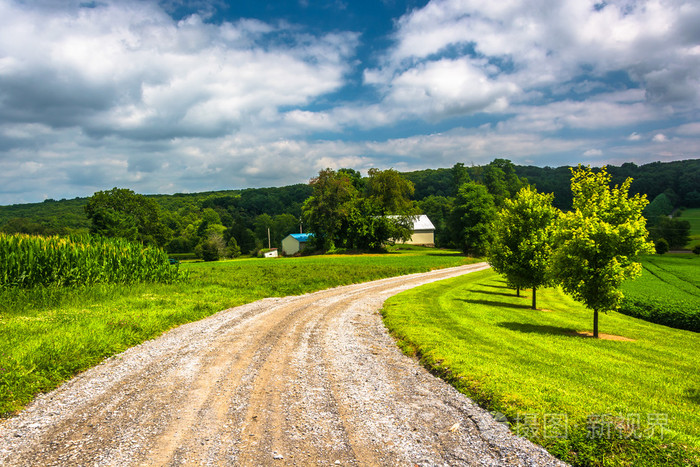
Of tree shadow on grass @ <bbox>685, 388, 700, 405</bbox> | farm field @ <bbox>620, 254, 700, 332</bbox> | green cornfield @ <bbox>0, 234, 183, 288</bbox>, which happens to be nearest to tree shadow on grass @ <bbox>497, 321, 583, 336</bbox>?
tree shadow on grass @ <bbox>685, 388, 700, 405</bbox>

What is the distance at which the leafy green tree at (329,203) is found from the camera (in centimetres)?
6494

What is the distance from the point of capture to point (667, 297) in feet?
75.4

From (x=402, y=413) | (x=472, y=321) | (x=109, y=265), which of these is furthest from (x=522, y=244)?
(x=109, y=265)

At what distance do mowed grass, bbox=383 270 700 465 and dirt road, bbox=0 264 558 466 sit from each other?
56cm

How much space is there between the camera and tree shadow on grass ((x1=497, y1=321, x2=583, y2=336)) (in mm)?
14203

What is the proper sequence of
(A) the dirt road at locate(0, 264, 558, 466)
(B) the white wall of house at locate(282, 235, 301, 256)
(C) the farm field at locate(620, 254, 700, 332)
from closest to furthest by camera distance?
(A) the dirt road at locate(0, 264, 558, 466), (C) the farm field at locate(620, 254, 700, 332), (B) the white wall of house at locate(282, 235, 301, 256)

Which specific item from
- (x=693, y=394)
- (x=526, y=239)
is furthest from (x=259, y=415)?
(x=526, y=239)

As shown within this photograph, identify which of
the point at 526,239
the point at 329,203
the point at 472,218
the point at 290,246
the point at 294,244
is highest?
the point at 329,203

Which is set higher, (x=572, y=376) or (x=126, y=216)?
(x=126, y=216)

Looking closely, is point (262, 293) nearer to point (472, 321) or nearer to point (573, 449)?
point (472, 321)

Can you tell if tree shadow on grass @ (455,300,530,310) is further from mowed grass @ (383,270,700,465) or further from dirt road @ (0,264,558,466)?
dirt road @ (0,264,558,466)

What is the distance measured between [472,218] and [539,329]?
46.9m

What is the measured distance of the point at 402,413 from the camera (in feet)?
21.3

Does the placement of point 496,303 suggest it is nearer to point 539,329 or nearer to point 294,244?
point 539,329
